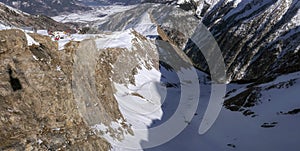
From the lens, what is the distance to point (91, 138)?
23.3 metres

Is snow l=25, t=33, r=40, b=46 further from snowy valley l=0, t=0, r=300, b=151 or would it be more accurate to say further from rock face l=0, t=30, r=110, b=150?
rock face l=0, t=30, r=110, b=150

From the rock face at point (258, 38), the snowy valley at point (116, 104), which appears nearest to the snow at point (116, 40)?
the snowy valley at point (116, 104)

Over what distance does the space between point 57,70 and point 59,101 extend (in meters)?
2.43

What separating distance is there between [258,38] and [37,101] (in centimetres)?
13704

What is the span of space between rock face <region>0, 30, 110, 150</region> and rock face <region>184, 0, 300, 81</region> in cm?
9351

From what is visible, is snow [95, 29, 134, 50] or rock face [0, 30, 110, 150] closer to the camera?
rock face [0, 30, 110, 150]

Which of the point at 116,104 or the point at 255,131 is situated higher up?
the point at 116,104

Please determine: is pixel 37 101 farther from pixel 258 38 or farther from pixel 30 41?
pixel 258 38

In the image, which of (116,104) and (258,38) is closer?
(116,104)

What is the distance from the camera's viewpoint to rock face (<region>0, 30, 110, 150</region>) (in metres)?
18.3

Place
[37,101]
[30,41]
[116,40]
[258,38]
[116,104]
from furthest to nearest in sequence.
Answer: [258,38] → [116,40] → [116,104] → [30,41] → [37,101]

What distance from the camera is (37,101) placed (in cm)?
2022

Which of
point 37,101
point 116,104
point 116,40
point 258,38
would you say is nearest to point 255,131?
point 116,104

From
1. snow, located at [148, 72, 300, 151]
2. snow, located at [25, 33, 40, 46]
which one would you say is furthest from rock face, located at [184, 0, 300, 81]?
snow, located at [25, 33, 40, 46]
